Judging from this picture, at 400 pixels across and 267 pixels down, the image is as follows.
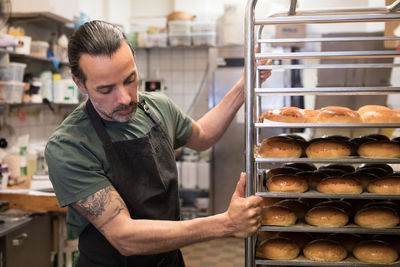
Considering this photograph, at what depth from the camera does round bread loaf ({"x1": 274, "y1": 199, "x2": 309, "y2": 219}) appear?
1265mm

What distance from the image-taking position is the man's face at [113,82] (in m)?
1.24

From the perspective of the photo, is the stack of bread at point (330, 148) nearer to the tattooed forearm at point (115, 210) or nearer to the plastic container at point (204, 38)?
the tattooed forearm at point (115, 210)

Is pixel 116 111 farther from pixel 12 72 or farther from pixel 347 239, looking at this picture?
pixel 12 72

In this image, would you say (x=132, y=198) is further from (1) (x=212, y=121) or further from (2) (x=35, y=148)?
(2) (x=35, y=148)

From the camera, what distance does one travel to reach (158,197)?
4.73ft

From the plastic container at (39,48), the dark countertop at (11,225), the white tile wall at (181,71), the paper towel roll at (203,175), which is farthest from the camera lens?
the white tile wall at (181,71)

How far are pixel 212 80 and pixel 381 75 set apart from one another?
182 cm

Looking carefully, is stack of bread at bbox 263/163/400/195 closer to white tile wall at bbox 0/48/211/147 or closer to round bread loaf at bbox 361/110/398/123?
round bread loaf at bbox 361/110/398/123

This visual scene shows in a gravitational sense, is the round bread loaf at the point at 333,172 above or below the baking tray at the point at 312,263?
above

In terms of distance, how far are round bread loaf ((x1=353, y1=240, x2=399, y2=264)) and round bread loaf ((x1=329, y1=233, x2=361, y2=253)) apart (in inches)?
1.8

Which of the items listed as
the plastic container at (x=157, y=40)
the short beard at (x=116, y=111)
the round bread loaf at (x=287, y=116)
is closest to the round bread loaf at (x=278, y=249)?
the round bread loaf at (x=287, y=116)

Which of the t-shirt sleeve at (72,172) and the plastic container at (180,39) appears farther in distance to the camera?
the plastic container at (180,39)

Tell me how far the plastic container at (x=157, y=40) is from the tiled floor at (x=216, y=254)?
8.17 ft

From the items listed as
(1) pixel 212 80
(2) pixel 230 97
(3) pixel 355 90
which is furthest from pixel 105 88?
(1) pixel 212 80
